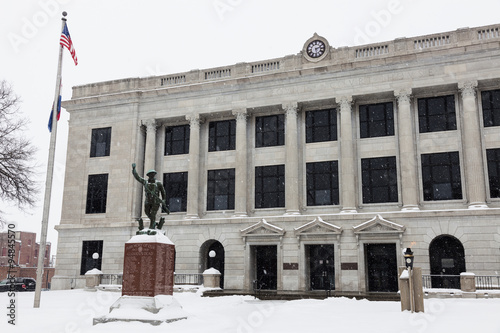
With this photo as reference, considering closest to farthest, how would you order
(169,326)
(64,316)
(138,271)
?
(169,326) < (138,271) < (64,316)

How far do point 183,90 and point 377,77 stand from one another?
1479 centimetres

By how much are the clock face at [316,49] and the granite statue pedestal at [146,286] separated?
2338 centimetres

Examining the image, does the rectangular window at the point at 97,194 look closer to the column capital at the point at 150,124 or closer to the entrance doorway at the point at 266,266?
the column capital at the point at 150,124

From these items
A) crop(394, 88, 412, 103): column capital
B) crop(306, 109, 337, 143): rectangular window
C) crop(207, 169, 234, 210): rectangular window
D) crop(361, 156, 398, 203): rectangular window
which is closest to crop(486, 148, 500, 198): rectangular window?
crop(361, 156, 398, 203): rectangular window

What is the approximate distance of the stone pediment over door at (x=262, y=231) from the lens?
33.2 meters

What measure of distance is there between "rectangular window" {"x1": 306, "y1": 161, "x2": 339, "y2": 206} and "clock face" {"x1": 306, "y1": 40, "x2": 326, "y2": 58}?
26.0 ft

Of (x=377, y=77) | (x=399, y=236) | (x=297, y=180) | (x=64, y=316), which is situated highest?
(x=377, y=77)

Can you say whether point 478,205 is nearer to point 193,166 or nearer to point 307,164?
point 307,164

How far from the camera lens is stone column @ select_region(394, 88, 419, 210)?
3108 cm

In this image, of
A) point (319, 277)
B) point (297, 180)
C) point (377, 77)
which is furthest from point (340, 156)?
point (319, 277)

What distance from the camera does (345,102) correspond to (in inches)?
1335

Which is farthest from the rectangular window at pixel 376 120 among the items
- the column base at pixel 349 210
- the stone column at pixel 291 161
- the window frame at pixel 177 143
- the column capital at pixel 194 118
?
the window frame at pixel 177 143

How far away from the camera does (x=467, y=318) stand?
599 inches

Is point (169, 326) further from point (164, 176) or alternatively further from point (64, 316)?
point (164, 176)
